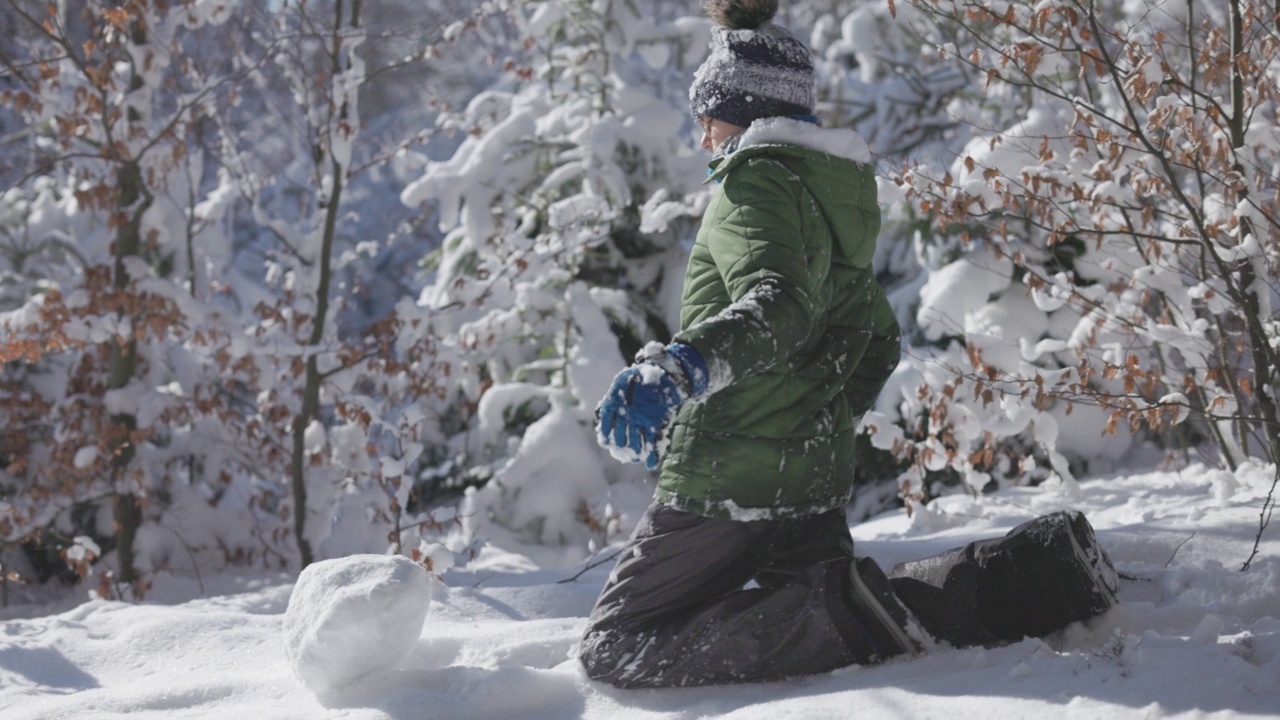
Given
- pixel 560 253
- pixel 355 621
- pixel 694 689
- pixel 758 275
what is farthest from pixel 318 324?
pixel 758 275

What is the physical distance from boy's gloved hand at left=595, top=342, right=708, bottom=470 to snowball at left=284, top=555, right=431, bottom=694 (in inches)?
33.8

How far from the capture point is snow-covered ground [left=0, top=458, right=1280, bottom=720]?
2102 millimetres

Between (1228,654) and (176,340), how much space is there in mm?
6917

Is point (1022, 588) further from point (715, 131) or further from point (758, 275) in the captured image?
point (715, 131)

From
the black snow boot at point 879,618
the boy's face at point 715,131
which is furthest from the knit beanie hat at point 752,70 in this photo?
the black snow boot at point 879,618

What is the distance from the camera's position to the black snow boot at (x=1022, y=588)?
2.46 meters

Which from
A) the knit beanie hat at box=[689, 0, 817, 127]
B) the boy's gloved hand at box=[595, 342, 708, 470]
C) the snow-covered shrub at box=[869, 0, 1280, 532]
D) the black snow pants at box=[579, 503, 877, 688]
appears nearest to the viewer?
the boy's gloved hand at box=[595, 342, 708, 470]

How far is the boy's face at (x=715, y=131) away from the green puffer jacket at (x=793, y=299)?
0.07 m

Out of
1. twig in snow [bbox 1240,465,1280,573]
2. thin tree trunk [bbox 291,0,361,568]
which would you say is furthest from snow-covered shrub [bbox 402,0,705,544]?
twig in snow [bbox 1240,465,1280,573]

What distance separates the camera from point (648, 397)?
2.01m

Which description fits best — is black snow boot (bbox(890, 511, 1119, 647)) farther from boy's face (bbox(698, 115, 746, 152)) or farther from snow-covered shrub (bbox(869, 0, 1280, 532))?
boy's face (bbox(698, 115, 746, 152))

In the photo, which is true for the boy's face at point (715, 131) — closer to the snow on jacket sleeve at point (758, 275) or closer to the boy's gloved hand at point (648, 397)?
the snow on jacket sleeve at point (758, 275)

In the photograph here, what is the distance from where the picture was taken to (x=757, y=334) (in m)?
2.12

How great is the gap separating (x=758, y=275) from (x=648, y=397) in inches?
16.4
